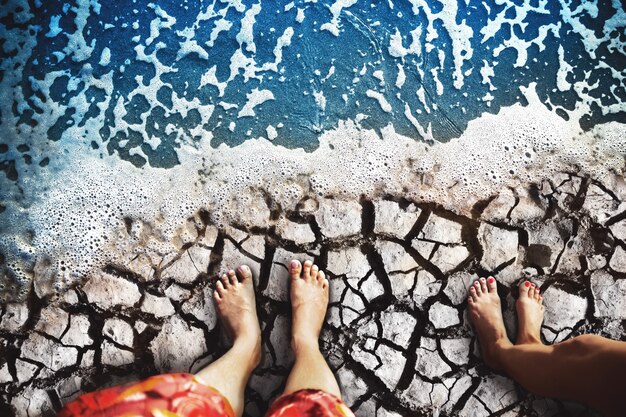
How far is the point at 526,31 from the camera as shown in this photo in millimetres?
2305

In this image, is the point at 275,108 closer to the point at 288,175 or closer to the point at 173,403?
the point at 288,175

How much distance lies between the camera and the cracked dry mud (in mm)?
1958

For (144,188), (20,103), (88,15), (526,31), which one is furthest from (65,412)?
(526,31)

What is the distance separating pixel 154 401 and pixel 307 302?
2.37ft

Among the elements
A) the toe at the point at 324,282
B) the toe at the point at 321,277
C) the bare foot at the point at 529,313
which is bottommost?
the toe at the point at 324,282

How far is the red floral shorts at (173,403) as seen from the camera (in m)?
1.43

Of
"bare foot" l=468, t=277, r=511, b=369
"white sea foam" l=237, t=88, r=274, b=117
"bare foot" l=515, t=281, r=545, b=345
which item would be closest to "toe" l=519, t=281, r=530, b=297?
"bare foot" l=515, t=281, r=545, b=345

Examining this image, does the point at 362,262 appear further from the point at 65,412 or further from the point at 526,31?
the point at 526,31

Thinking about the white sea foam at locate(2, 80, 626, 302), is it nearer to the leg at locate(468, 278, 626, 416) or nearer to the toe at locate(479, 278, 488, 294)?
the toe at locate(479, 278, 488, 294)

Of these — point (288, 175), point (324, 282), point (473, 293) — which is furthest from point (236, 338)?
point (473, 293)

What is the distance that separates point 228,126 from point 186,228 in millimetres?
523

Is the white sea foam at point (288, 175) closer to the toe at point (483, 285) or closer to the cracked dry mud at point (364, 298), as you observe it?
the cracked dry mud at point (364, 298)

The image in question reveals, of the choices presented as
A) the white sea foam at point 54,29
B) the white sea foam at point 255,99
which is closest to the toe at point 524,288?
the white sea foam at point 255,99

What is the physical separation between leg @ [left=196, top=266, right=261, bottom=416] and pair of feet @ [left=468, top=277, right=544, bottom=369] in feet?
3.07
